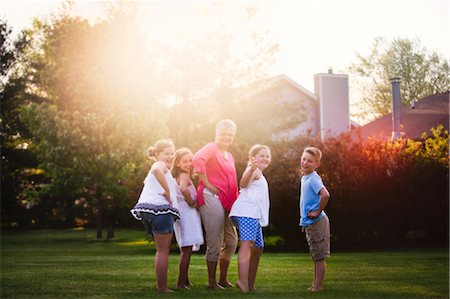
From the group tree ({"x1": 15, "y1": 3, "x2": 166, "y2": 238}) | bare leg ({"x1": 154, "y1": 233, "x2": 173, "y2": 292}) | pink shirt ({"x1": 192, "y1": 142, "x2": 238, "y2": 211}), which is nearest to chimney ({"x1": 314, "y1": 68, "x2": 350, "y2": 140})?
tree ({"x1": 15, "y1": 3, "x2": 166, "y2": 238})

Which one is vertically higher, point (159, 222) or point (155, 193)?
point (155, 193)

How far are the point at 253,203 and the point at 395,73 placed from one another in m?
23.8

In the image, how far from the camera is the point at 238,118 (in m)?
32.3

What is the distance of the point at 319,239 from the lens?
833cm

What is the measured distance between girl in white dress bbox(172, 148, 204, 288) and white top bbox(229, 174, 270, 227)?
1.64 feet

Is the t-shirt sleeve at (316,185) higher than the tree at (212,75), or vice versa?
the tree at (212,75)

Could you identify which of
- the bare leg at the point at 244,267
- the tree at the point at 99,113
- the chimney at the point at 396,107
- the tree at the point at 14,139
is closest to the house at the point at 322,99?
the chimney at the point at 396,107

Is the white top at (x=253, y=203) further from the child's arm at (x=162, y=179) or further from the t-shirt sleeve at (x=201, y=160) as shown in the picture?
the child's arm at (x=162, y=179)

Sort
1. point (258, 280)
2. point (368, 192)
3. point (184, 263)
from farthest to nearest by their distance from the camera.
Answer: point (368, 192)
point (258, 280)
point (184, 263)

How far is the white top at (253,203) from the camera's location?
323 inches

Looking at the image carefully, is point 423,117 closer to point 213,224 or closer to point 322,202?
point 322,202

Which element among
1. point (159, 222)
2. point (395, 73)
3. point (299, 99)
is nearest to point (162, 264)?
point (159, 222)

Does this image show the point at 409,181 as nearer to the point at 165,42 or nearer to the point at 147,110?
the point at 147,110

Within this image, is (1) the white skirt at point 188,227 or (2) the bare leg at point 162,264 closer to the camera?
(2) the bare leg at point 162,264
